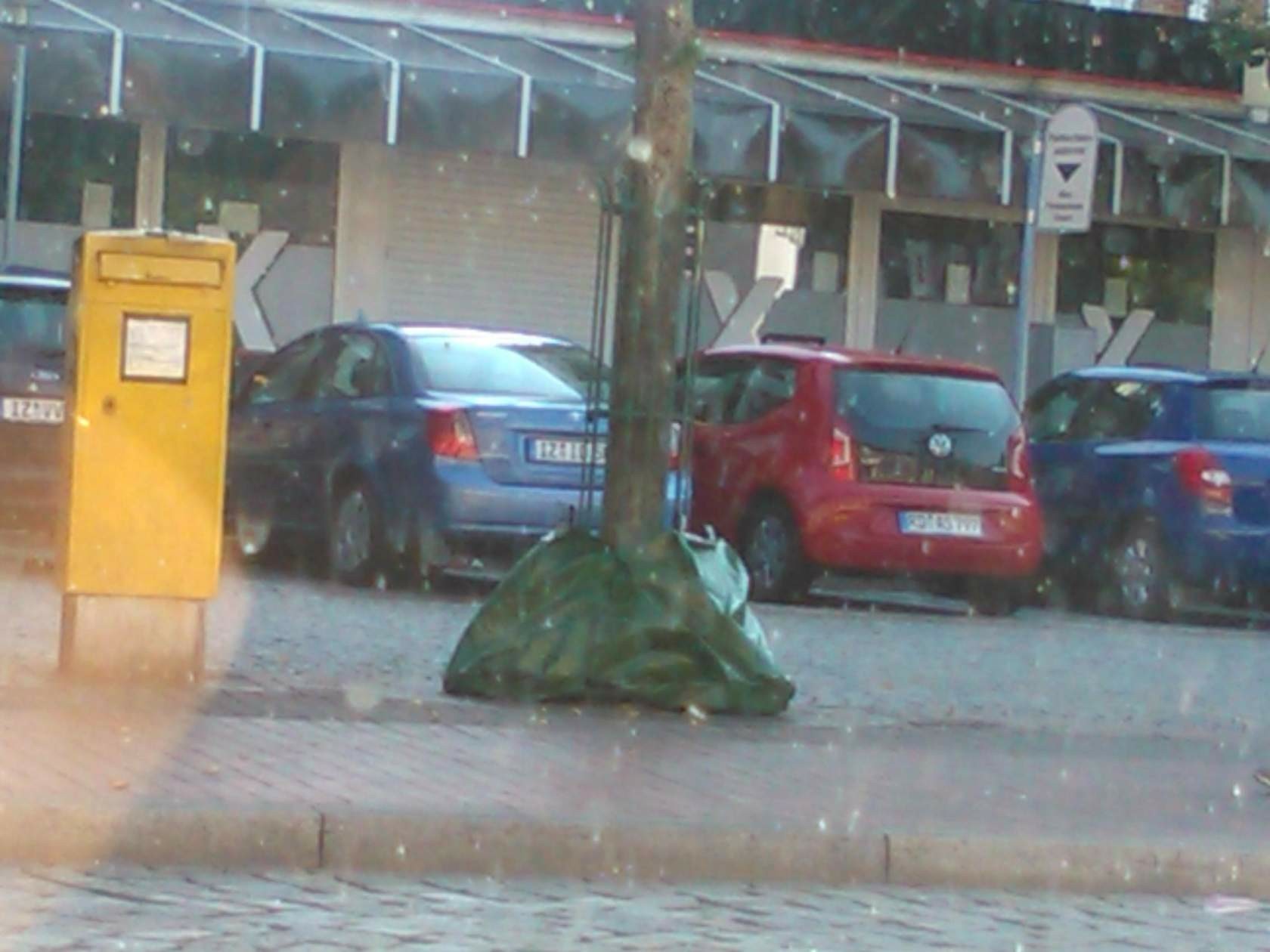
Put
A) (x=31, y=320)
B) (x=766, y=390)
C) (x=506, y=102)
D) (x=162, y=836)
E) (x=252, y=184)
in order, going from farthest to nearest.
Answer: (x=252, y=184) < (x=506, y=102) < (x=766, y=390) < (x=31, y=320) < (x=162, y=836)

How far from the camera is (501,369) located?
16.8 meters

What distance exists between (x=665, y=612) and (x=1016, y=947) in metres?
3.72

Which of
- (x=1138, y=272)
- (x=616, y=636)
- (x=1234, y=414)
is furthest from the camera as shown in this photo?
(x=1138, y=272)

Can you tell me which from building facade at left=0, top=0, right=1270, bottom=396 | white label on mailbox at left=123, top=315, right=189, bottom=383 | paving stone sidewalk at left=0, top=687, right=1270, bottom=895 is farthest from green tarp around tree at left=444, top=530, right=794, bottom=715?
building facade at left=0, top=0, right=1270, bottom=396

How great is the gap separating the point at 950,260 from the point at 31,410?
606 inches

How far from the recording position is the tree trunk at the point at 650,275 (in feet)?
37.7

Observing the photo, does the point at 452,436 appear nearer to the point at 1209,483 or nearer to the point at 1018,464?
the point at 1018,464

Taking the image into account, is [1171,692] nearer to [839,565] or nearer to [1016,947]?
[839,565]

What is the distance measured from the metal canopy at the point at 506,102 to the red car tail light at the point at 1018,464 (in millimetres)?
8188

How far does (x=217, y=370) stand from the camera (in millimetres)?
11148

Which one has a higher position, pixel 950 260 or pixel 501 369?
pixel 950 260

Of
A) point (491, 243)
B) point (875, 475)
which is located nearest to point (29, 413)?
point (875, 475)

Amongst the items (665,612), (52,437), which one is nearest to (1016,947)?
(665,612)

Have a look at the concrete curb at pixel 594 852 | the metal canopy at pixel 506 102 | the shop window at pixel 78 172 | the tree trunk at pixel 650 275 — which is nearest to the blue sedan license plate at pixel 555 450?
the tree trunk at pixel 650 275
